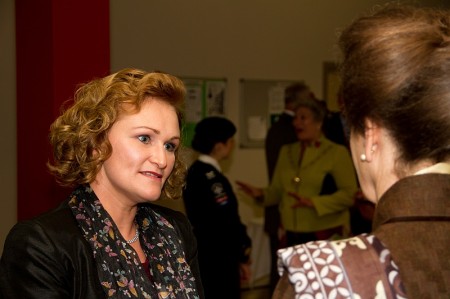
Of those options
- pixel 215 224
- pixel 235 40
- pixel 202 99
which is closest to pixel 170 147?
pixel 215 224

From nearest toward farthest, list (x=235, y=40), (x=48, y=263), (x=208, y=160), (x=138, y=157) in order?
1. (x=48, y=263)
2. (x=138, y=157)
3. (x=208, y=160)
4. (x=235, y=40)

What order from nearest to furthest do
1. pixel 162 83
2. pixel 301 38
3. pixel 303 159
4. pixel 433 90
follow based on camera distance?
pixel 433 90 < pixel 162 83 < pixel 303 159 < pixel 301 38

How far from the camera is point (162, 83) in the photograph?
209 cm

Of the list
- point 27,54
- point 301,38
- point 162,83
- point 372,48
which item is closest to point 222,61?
point 301,38

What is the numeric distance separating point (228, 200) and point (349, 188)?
2.71 ft

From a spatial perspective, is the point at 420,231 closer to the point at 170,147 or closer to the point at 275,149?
the point at 170,147

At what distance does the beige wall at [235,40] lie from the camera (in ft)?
20.1

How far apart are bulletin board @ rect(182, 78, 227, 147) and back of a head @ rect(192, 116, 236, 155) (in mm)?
1796

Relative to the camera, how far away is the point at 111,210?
2.04m

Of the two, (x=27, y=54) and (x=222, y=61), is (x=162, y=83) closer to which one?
(x=27, y=54)

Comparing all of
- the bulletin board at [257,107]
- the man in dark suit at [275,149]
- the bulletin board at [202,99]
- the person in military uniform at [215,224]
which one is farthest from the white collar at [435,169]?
the bulletin board at [257,107]

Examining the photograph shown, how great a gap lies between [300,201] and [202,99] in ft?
7.93

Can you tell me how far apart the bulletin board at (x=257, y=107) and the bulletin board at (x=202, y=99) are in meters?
0.27

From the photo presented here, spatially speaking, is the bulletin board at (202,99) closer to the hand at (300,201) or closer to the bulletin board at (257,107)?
the bulletin board at (257,107)
